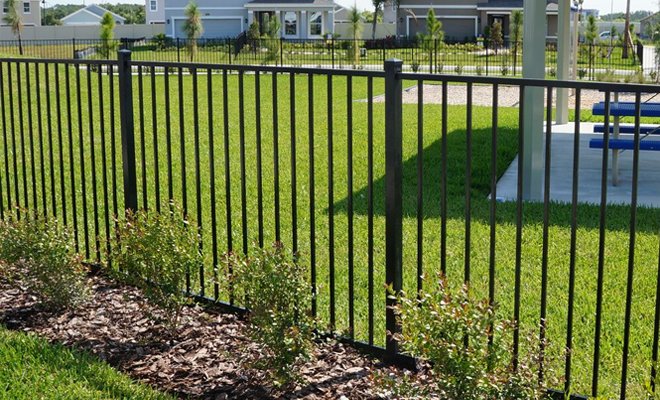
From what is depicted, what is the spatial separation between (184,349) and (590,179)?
258 inches

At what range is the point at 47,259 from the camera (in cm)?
535

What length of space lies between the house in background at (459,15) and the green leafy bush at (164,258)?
58.7m

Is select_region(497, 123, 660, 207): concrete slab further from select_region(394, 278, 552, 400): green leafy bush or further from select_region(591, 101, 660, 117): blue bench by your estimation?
select_region(394, 278, 552, 400): green leafy bush

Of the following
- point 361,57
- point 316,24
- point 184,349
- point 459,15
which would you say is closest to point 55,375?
point 184,349

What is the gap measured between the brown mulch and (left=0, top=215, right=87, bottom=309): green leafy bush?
12 centimetres

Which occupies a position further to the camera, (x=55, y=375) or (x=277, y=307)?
(x=55, y=375)

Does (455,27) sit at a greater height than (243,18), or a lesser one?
lesser

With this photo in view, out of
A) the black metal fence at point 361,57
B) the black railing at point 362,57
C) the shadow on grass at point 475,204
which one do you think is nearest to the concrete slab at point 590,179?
the shadow on grass at point 475,204

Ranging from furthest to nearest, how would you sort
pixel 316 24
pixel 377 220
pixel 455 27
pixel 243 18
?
pixel 316 24, pixel 243 18, pixel 455 27, pixel 377 220

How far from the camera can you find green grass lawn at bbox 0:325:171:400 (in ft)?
14.1

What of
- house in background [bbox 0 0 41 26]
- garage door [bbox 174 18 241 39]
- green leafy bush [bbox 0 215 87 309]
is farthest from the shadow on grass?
house in background [bbox 0 0 41 26]

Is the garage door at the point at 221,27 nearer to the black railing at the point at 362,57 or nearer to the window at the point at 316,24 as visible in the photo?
the window at the point at 316,24

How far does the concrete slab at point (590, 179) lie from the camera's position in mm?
9273

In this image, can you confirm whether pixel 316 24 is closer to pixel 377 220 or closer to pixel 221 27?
pixel 221 27
